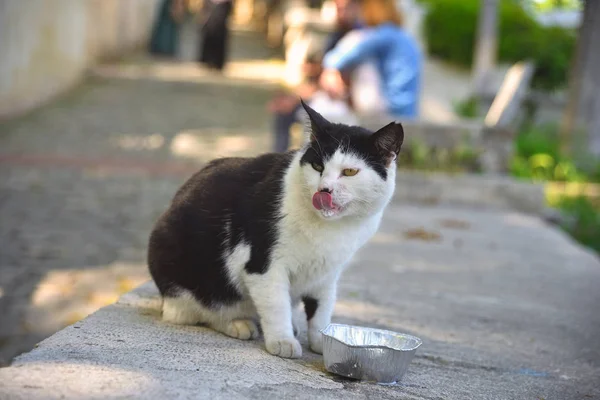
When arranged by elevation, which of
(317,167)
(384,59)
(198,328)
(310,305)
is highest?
(384,59)

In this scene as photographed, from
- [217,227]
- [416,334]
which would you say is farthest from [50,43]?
[217,227]

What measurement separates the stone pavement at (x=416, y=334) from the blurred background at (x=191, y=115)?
3.44 ft

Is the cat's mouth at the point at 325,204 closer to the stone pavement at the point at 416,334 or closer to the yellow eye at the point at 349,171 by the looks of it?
the yellow eye at the point at 349,171

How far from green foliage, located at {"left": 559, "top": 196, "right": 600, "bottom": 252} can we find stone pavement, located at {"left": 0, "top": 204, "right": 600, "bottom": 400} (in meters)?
1.91

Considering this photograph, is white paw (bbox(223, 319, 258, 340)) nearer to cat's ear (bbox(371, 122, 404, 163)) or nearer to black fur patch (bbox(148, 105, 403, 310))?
black fur patch (bbox(148, 105, 403, 310))

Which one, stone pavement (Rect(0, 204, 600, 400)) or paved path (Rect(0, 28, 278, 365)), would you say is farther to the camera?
paved path (Rect(0, 28, 278, 365))

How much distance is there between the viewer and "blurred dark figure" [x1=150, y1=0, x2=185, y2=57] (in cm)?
2250

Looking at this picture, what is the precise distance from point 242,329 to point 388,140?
1.05 meters

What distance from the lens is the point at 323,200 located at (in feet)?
10.4

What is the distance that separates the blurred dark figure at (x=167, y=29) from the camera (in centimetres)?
2250

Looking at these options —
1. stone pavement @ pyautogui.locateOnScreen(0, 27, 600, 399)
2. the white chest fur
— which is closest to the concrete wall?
stone pavement @ pyautogui.locateOnScreen(0, 27, 600, 399)

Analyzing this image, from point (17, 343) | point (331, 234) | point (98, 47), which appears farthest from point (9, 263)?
point (98, 47)

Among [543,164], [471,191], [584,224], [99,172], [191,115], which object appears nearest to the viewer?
[471,191]

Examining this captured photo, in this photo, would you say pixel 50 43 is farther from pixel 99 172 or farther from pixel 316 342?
pixel 316 342
